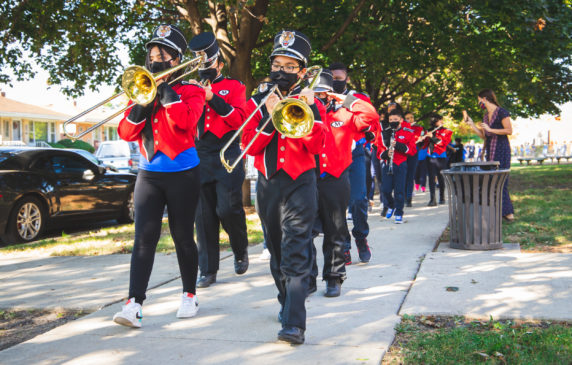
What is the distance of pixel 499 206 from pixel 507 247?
0.52 m

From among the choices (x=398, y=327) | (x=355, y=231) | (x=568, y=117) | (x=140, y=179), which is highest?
(x=568, y=117)

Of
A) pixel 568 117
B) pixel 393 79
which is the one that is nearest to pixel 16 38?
pixel 393 79

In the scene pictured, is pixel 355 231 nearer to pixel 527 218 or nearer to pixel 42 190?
pixel 527 218

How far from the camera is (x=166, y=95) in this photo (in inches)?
165

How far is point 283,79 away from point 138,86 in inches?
41.3

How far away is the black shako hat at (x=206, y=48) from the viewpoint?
5230 mm

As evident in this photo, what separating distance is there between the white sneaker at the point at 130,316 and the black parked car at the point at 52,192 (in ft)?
19.9

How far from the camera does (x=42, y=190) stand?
1009cm

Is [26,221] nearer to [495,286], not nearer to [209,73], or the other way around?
[209,73]

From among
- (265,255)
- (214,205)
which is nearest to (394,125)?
(265,255)

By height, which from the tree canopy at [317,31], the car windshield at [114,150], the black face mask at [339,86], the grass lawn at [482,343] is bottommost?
the grass lawn at [482,343]

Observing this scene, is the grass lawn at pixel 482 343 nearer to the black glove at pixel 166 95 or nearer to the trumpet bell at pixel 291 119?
the trumpet bell at pixel 291 119

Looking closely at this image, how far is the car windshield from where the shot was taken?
24.5 metres

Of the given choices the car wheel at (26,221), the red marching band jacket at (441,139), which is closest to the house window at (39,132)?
the car wheel at (26,221)
